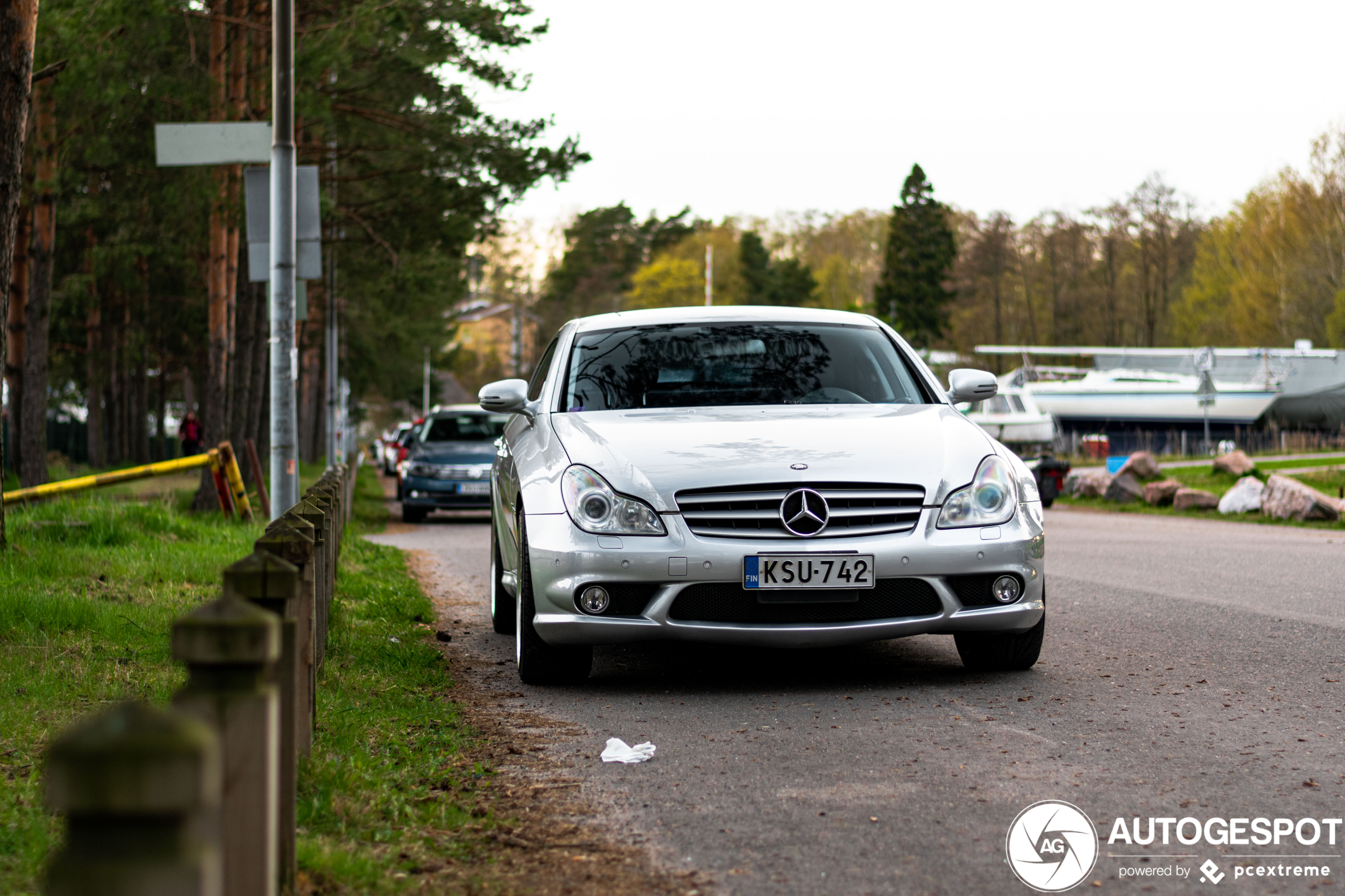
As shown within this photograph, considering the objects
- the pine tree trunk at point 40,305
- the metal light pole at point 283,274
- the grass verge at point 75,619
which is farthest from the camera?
the pine tree trunk at point 40,305

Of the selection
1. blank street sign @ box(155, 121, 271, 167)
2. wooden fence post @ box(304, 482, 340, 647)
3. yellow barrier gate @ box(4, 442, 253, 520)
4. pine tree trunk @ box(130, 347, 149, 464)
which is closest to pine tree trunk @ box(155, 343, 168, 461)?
pine tree trunk @ box(130, 347, 149, 464)

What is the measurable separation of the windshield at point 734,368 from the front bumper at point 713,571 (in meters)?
1.20

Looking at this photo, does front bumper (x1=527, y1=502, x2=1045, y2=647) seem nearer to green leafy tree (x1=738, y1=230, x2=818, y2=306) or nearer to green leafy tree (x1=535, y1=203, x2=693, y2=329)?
green leafy tree (x1=738, y1=230, x2=818, y2=306)

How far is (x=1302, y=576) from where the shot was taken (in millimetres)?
10992

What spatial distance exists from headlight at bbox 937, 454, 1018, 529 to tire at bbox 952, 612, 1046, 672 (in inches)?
23.2

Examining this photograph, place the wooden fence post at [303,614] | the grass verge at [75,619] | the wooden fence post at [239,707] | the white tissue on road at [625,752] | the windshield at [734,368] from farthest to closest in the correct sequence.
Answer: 1. the windshield at [734,368]
2. the white tissue on road at [625,752]
3. the grass verge at [75,619]
4. the wooden fence post at [303,614]
5. the wooden fence post at [239,707]

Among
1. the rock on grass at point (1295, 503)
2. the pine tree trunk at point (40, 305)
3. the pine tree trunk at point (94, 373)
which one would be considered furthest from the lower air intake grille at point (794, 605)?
the pine tree trunk at point (94, 373)

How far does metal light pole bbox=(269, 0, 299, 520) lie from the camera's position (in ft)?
35.2

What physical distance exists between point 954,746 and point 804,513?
1209 millimetres

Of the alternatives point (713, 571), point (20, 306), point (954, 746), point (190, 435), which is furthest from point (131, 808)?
point (190, 435)

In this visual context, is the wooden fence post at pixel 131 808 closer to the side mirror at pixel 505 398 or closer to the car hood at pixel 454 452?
the side mirror at pixel 505 398

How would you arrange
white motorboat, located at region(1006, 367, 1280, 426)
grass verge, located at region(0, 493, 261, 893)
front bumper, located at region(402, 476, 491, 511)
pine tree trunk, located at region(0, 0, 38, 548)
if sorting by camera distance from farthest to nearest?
white motorboat, located at region(1006, 367, 1280, 426) < front bumper, located at region(402, 476, 491, 511) < pine tree trunk, located at region(0, 0, 38, 548) < grass verge, located at region(0, 493, 261, 893)

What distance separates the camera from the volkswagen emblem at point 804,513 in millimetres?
5785

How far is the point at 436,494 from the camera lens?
20.9 meters
